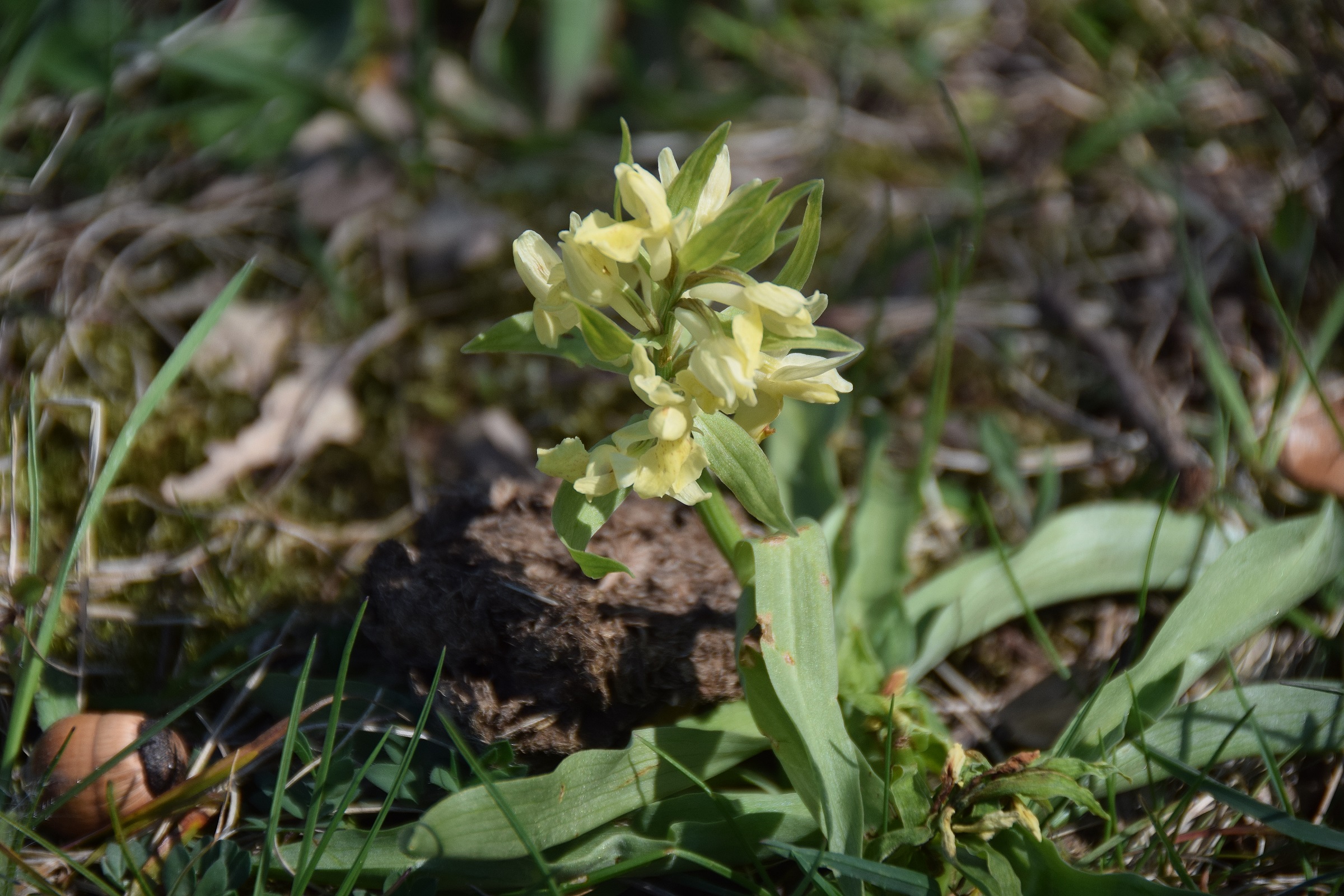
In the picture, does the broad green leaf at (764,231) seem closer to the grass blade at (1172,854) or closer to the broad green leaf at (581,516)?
the broad green leaf at (581,516)

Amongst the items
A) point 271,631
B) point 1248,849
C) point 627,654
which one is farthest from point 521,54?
point 1248,849

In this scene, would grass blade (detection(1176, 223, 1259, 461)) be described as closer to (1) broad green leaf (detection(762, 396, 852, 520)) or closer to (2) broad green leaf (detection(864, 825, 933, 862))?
(1) broad green leaf (detection(762, 396, 852, 520))

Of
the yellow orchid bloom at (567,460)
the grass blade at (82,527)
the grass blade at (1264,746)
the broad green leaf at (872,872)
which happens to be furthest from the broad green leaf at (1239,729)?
the grass blade at (82,527)

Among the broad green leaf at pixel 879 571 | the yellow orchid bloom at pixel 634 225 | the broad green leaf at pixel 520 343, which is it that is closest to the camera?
the yellow orchid bloom at pixel 634 225

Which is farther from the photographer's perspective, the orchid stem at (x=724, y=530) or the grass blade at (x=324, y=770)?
the orchid stem at (x=724, y=530)

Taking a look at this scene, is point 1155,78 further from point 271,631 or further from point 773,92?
point 271,631

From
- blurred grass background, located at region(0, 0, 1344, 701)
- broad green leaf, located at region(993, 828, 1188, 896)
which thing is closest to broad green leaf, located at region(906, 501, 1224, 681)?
blurred grass background, located at region(0, 0, 1344, 701)
